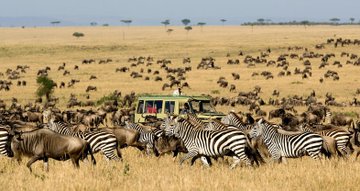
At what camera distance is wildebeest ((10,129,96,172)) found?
1448 centimetres

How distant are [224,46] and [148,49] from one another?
11535mm

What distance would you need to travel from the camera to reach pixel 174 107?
22.3 m

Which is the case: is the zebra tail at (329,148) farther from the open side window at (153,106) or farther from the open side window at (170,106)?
the open side window at (153,106)

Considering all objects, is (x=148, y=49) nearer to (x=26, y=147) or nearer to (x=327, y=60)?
(x=327, y=60)

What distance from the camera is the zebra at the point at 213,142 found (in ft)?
48.8

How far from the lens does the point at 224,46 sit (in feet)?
348

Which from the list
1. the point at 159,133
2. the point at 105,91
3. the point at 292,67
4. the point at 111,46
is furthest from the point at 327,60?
the point at 159,133

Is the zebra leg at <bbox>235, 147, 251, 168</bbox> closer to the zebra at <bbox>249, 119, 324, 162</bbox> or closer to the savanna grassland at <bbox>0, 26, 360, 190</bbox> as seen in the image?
the savanna grassland at <bbox>0, 26, 360, 190</bbox>

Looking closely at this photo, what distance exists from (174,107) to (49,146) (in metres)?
8.23

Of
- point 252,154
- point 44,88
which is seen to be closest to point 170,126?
point 252,154

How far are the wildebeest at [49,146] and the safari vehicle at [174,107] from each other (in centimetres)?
712

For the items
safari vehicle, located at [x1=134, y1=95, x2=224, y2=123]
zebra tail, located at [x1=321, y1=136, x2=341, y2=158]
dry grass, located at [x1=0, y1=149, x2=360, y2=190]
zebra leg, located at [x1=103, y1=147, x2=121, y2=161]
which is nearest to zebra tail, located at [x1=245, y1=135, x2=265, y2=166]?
dry grass, located at [x1=0, y1=149, x2=360, y2=190]

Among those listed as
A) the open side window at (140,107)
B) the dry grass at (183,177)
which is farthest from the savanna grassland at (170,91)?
the open side window at (140,107)

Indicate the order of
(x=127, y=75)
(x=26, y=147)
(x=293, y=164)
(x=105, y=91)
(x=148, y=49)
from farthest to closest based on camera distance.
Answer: (x=148, y=49) < (x=127, y=75) < (x=105, y=91) < (x=293, y=164) < (x=26, y=147)
